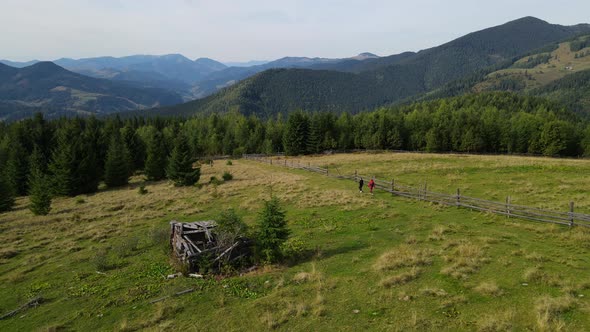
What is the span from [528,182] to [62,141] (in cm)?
6751

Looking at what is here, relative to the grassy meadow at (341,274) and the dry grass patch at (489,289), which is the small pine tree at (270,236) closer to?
the grassy meadow at (341,274)

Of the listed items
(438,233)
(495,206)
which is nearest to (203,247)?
(438,233)

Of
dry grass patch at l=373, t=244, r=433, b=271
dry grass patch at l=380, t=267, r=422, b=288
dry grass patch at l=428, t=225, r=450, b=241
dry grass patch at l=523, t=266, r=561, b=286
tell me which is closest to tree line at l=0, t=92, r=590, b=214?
dry grass patch at l=428, t=225, r=450, b=241

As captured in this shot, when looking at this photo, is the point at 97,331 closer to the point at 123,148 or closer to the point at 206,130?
the point at 123,148

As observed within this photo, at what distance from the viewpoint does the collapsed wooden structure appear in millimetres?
17953

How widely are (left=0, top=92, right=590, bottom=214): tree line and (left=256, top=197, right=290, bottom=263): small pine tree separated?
33.0 meters

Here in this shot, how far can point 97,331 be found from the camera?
42.2 feet

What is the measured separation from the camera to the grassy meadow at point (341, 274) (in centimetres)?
1214

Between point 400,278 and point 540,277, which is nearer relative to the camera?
point 540,277

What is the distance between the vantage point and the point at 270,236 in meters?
18.1

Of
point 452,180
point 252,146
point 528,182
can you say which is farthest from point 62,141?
point 528,182

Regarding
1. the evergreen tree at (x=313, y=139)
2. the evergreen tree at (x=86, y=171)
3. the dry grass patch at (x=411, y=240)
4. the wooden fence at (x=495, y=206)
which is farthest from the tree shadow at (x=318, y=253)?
the evergreen tree at (x=313, y=139)

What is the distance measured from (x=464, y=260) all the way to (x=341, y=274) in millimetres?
5856

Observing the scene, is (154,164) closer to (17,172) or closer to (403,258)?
(17,172)
